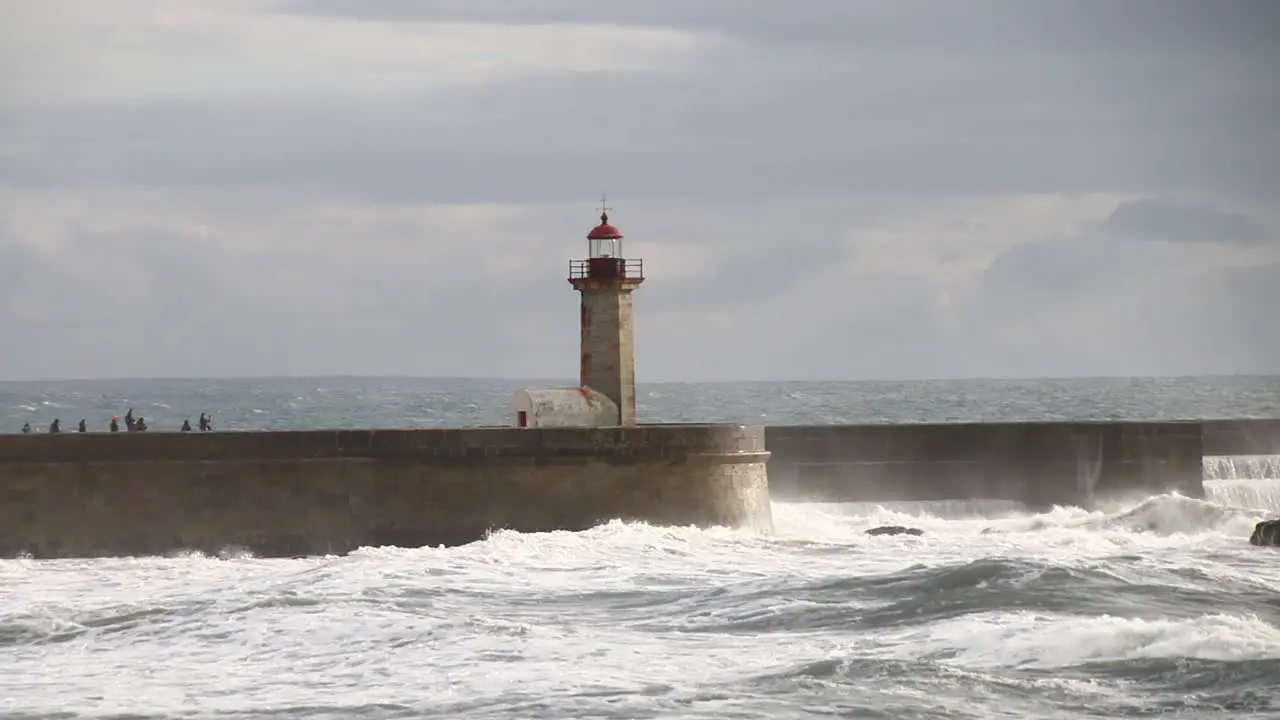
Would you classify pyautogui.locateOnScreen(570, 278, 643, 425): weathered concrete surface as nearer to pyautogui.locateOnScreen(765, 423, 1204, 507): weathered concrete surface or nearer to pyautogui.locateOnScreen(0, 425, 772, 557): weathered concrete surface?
pyautogui.locateOnScreen(0, 425, 772, 557): weathered concrete surface

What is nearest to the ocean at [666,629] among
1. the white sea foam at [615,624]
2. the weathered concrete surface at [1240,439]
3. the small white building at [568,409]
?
the white sea foam at [615,624]

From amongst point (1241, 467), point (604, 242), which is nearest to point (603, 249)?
point (604, 242)

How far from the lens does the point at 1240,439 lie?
2886 cm

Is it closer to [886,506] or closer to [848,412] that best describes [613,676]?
[886,506]

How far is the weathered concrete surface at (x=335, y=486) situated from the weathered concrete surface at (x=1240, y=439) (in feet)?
36.1

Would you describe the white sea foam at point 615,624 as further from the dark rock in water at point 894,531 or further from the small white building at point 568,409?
the small white building at point 568,409

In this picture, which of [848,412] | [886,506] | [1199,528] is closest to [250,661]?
[886,506]

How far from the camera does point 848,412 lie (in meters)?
66.4

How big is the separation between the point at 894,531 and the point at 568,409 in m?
4.35

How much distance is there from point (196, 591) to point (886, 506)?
10478 mm

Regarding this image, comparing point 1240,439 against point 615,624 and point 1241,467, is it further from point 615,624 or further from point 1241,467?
point 615,624

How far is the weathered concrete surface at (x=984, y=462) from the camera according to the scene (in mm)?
25312

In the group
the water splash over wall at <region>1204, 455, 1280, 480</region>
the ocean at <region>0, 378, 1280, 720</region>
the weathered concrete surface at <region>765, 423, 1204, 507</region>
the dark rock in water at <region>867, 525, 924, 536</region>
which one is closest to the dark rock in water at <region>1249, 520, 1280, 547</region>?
the ocean at <region>0, 378, 1280, 720</region>

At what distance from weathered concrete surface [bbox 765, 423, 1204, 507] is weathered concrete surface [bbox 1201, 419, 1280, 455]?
105 inches
